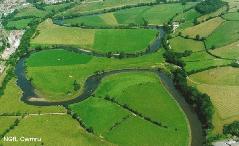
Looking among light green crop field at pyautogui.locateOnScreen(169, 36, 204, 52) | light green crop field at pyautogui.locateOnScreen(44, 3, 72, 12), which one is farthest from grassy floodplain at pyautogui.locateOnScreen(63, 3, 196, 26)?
light green crop field at pyautogui.locateOnScreen(169, 36, 204, 52)

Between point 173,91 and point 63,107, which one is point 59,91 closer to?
point 63,107

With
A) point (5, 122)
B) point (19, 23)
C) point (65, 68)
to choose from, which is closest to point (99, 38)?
point (65, 68)

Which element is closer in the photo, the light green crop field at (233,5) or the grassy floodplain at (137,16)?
the light green crop field at (233,5)

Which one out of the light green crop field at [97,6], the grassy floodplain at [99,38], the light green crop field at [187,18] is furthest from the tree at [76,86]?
the light green crop field at [97,6]

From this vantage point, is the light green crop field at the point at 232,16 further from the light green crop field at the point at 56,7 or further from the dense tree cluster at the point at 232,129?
the light green crop field at the point at 56,7

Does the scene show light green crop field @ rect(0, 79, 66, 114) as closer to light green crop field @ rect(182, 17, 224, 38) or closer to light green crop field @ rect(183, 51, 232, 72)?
light green crop field @ rect(183, 51, 232, 72)
